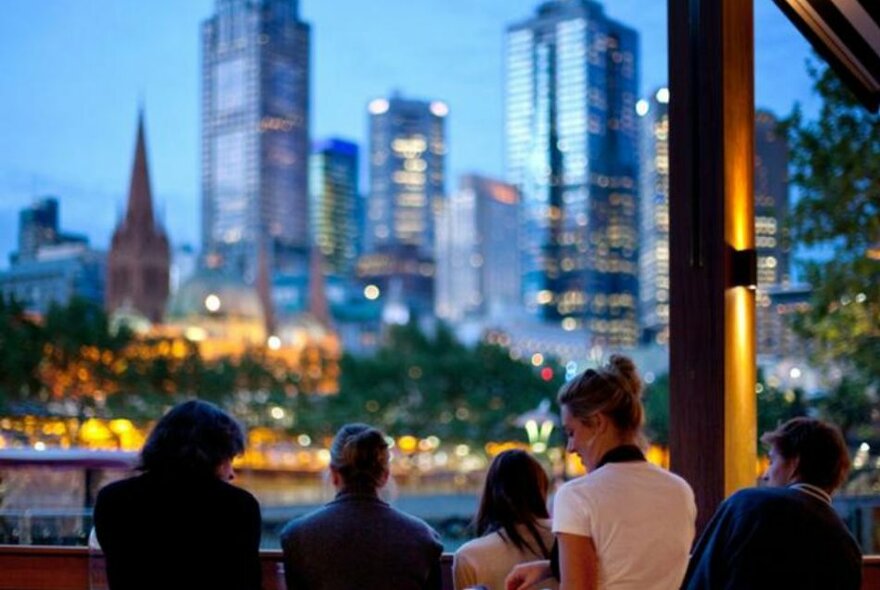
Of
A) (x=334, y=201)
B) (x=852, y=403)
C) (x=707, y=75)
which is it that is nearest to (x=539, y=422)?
(x=852, y=403)

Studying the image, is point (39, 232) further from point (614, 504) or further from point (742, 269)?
point (614, 504)

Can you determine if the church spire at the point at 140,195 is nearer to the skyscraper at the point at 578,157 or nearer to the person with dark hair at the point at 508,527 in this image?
the skyscraper at the point at 578,157

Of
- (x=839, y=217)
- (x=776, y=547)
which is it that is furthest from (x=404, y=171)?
(x=776, y=547)

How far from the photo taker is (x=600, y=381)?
2068 millimetres

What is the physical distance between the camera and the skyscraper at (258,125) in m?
109

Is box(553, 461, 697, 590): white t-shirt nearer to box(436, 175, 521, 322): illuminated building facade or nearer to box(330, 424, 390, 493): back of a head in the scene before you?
box(330, 424, 390, 493): back of a head

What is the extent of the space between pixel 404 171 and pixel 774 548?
13075 centimetres

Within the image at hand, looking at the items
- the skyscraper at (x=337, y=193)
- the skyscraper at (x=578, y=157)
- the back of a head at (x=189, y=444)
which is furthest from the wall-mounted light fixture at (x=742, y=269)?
the skyscraper at (x=337, y=193)

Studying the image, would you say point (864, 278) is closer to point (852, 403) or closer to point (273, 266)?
point (852, 403)

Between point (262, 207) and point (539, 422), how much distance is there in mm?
80217

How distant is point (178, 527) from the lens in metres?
2.24

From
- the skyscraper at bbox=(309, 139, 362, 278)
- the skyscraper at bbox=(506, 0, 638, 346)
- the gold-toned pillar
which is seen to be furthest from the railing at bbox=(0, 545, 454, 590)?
the skyscraper at bbox=(309, 139, 362, 278)

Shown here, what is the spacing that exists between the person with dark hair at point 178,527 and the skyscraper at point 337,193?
13285 cm

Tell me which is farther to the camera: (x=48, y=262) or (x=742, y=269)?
(x=48, y=262)
